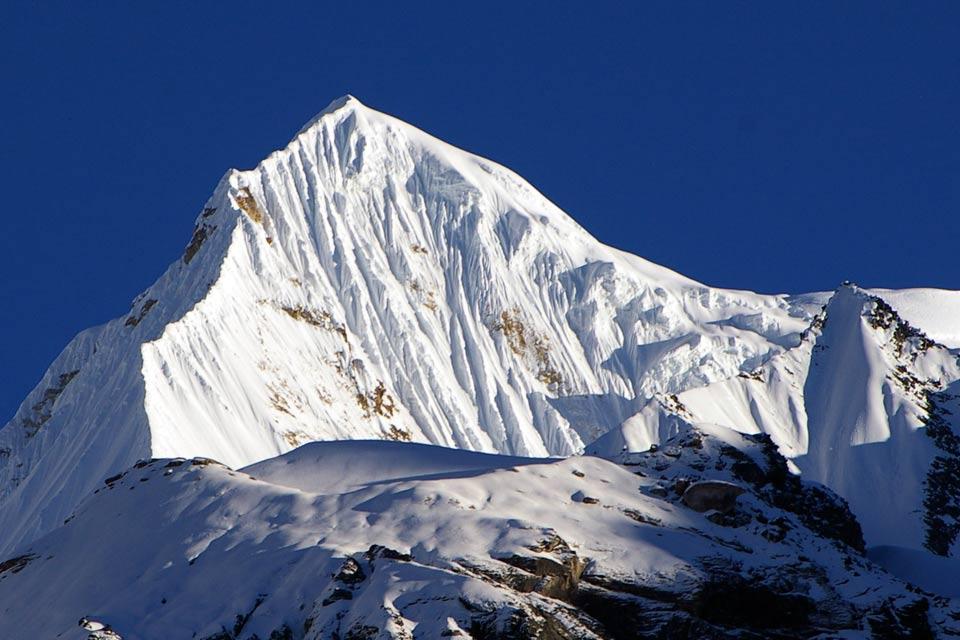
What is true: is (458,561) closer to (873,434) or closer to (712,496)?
(712,496)

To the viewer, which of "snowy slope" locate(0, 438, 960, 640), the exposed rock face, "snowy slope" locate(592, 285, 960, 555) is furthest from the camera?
"snowy slope" locate(592, 285, 960, 555)

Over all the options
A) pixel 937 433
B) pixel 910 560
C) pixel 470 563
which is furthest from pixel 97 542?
pixel 937 433

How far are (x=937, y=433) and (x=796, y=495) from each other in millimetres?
82730

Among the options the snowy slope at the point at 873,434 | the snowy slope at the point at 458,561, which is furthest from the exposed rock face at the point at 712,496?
the snowy slope at the point at 873,434

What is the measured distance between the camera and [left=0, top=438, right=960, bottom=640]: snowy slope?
77.4m

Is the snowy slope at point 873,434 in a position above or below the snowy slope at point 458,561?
above

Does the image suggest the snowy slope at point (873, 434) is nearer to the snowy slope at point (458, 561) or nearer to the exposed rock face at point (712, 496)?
the exposed rock face at point (712, 496)

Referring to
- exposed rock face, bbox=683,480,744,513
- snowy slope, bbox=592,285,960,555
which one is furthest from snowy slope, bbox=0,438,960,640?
snowy slope, bbox=592,285,960,555

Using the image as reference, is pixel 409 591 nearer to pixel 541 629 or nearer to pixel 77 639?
pixel 541 629

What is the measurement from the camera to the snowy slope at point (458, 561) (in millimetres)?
77375

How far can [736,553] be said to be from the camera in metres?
86.6

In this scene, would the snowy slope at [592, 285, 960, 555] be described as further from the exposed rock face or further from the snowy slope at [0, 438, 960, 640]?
the snowy slope at [0, 438, 960, 640]

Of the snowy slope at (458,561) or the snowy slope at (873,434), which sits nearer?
the snowy slope at (458,561)

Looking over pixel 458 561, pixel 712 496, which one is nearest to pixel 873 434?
pixel 712 496
